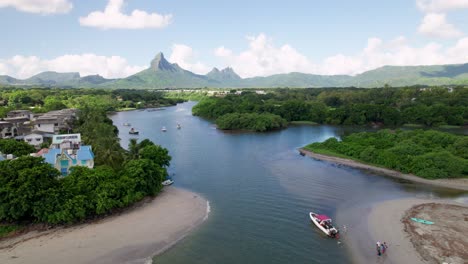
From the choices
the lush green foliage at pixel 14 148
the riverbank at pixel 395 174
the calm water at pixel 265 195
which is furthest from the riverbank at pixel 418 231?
the lush green foliage at pixel 14 148

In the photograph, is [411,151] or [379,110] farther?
[379,110]

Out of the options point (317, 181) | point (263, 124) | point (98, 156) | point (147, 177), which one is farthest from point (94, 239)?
point (263, 124)

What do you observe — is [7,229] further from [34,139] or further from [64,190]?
[34,139]

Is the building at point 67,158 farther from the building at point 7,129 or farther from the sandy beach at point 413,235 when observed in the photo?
the sandy beach at point 413,235

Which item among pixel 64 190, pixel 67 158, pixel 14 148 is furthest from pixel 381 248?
pixel 14 148

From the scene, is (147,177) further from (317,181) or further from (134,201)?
(317,181)

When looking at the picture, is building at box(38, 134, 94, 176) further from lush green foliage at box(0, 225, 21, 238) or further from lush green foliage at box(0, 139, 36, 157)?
lush green foliage at box(0, 225, 21, 238)
